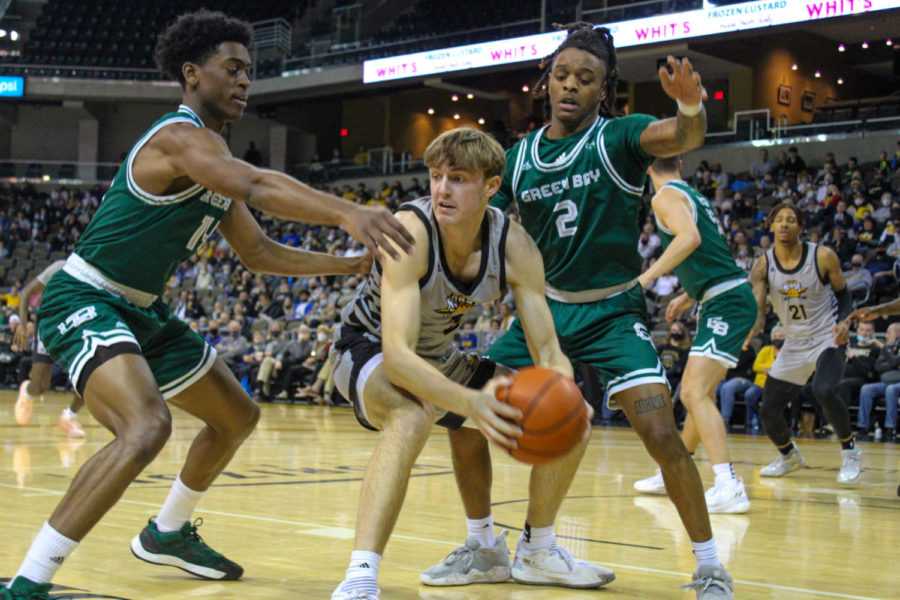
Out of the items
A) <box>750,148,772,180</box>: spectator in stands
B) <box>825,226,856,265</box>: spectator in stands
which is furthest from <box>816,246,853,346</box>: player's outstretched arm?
<box>750,148,772,180</box>: spectator in stands

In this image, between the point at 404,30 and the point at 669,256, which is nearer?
the point at 669,256

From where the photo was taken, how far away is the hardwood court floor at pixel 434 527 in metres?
3.70

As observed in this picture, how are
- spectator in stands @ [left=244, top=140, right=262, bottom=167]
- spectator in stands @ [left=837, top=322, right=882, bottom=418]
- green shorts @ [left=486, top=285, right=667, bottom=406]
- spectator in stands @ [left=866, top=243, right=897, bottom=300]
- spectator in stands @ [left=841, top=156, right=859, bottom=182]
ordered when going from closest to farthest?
1. green shorts @ [left=486, top=285, right=667, bottom=406]
2. spectator in stands @ [left=837, top=322, right=882, bottom=418]
3. spectator in stands @ [left=866, top=243, right=897, bottom=300]
4. spectator in stands @ [left=841, top=156, right=859, bottom=182]
5. spectator in stands @ [left=244, top=140, right=262, bottom=167]

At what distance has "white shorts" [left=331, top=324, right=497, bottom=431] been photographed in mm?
3527

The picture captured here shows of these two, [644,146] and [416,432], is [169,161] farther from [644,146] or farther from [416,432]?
[644,146]

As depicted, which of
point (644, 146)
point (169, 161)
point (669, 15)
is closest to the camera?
point (169, 161)

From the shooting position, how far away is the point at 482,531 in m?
3.99

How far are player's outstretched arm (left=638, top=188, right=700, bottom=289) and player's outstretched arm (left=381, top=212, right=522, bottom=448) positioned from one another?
2350 millimetres

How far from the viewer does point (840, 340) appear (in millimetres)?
7352

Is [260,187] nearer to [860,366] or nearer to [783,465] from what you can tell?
[783,465]

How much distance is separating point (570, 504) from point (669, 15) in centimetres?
1750

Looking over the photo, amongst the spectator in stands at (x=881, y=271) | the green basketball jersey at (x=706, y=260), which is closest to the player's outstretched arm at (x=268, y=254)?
the green basketball jersey at (x=706, y=260)

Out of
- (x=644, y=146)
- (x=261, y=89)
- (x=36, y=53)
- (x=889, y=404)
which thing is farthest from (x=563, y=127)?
(x=36, y=53)

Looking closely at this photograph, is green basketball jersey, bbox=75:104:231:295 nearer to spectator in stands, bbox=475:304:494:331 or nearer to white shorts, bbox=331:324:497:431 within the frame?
white shorts, bbox=331:324:497:431
